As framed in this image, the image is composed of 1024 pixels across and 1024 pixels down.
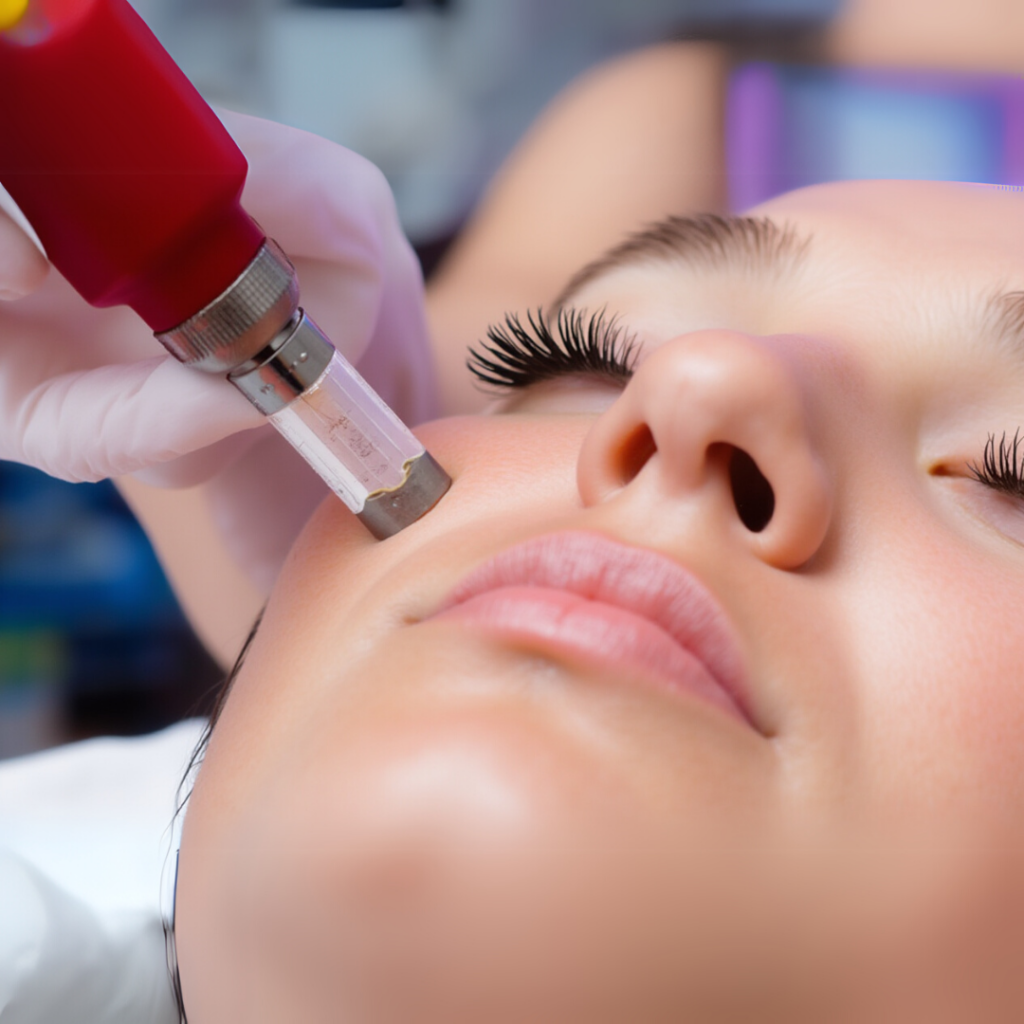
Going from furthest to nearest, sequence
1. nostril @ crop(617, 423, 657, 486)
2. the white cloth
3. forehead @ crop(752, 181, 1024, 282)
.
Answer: the white cloth → forehead @ crop(752, 181, 1024, 282) → nostril @ crop(617, 423, 657, 486)

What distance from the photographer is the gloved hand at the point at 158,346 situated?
58 centimetres

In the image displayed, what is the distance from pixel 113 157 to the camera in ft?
1.44

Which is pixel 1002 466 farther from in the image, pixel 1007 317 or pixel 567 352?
pixel 567 352

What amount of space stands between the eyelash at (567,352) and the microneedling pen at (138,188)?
0.22 metres

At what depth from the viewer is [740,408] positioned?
0.46 metres

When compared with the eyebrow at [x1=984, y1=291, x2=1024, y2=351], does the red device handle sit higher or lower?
higher

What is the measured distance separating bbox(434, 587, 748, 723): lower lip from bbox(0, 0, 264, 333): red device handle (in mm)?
230

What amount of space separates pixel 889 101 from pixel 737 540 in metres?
0.68

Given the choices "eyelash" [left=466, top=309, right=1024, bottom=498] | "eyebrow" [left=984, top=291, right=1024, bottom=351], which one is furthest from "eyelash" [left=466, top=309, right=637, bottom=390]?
"eyebrow" [left=984, top=291, right=1024, bottom=351]

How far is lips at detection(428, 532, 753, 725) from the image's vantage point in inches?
16.6

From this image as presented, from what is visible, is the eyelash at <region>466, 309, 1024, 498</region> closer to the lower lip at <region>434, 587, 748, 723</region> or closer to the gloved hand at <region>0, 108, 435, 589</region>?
the gloved hand at <region>0, 108, 435, 589</region>

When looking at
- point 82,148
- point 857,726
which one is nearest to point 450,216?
point 82,148

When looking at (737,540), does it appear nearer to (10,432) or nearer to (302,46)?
(10,432)

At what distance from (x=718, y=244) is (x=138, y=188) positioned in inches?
15.5
